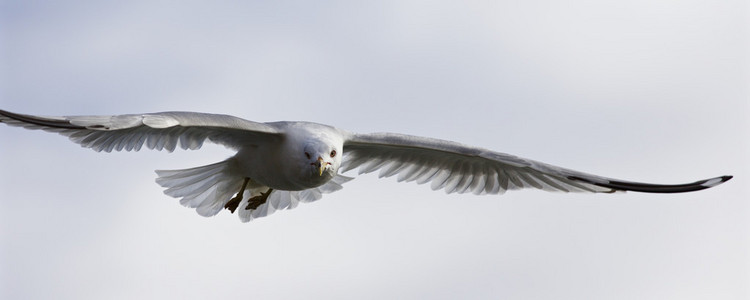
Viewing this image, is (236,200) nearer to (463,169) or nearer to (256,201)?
(256,201)

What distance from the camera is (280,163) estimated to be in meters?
10.1

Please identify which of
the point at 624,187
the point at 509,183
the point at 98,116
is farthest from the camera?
the point at 509,183

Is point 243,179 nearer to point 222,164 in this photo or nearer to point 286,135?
point 222,164

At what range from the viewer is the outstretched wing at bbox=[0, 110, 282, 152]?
853 cm

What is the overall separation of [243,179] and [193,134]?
1.08 m

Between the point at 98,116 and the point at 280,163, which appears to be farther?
the point at 280,163

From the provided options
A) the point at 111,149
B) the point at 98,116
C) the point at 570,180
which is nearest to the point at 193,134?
the point at 111,149

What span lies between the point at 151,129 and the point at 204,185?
1531 millimetres

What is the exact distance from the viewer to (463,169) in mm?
11352

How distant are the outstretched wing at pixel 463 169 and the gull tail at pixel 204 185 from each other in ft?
3.82

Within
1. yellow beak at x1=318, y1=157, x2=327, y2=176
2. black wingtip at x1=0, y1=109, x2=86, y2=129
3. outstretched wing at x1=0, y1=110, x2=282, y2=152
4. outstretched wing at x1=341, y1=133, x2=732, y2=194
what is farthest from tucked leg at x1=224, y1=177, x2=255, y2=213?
black wingtip at x1=0, y1=109, x2=86, y2=129

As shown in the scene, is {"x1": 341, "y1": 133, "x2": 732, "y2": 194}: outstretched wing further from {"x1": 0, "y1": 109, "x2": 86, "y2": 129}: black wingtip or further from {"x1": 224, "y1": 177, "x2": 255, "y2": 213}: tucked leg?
{"x1": 0, "y1": 109, "x2": 86, "y2": 129}: black wingtip

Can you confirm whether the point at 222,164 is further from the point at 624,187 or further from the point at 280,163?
the point at 624,187

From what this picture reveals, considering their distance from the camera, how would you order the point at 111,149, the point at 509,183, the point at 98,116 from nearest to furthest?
the point at 98,116, the point at 111,149, the point at 509,183
